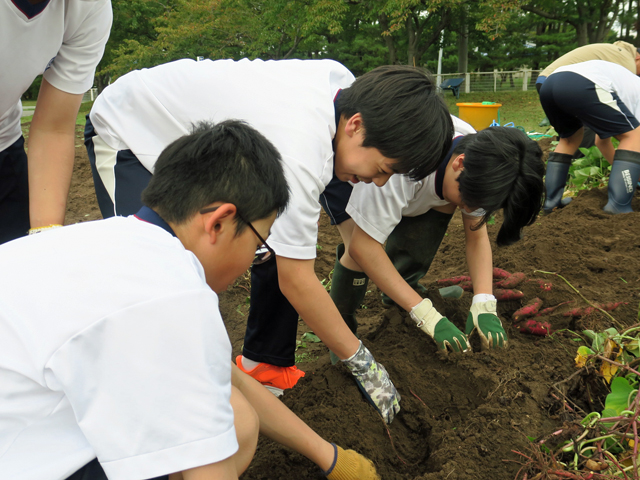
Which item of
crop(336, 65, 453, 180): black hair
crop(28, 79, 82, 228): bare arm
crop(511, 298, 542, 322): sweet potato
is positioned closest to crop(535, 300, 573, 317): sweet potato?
crop(511, 298, 542, 322): sweet potato

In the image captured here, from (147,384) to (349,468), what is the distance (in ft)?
3.05

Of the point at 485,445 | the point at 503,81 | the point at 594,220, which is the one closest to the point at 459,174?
the point at 485,445

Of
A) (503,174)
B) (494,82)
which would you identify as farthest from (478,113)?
(494,82)

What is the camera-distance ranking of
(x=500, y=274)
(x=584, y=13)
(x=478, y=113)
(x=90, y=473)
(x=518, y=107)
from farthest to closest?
(x=584, y=13), (x=518, y=107), (x=478, y=113), (x=500, y=274), (x=90, y=473)

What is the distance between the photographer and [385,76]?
5.57 feet

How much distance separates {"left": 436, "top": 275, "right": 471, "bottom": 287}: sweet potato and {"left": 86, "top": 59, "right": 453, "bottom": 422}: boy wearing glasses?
1249 millimetres

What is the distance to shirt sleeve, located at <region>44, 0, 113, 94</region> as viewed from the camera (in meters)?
1.58

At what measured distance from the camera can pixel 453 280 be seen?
10.1 ft

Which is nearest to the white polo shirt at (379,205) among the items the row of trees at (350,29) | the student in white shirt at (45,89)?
the student in white shirt at (45,89)

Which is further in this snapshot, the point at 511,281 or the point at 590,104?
the point at 590,104

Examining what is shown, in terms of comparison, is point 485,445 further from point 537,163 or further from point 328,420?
point 537,163

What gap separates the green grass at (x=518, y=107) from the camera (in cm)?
1000

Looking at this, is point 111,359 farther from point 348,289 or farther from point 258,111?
point 348,289

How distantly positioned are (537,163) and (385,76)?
0.81 m
